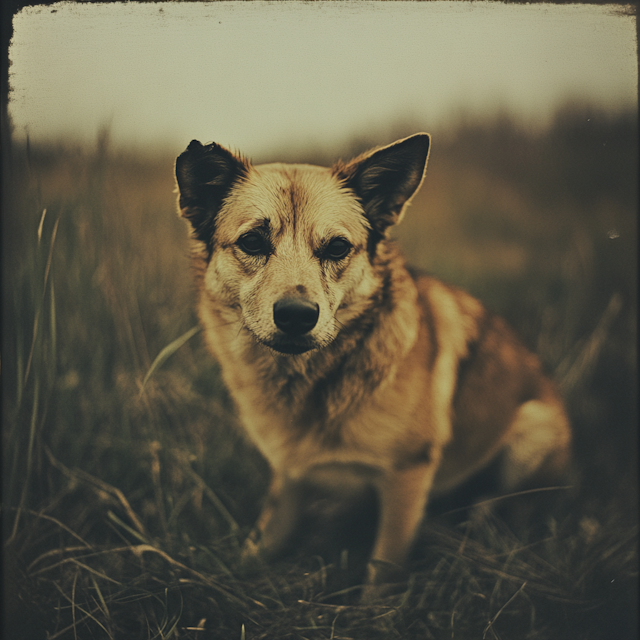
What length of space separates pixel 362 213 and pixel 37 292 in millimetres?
1286

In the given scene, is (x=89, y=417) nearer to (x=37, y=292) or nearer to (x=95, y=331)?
(x=95, y=331)

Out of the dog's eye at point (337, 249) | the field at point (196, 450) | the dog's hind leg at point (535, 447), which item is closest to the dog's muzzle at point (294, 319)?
the dog's eye at point (337, 249)

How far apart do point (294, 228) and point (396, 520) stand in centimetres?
137

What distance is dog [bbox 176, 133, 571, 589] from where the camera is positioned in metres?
1.68

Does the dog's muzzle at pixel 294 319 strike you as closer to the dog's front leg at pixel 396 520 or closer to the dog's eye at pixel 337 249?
the dog's eye at pixel 337 249

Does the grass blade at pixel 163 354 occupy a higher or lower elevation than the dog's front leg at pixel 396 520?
higher

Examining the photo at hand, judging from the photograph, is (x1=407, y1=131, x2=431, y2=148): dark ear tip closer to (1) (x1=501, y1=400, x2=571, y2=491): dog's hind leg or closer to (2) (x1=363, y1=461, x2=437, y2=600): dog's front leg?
(2) (x1=363, y1=461, x2=437, y2=600): dog's front leg

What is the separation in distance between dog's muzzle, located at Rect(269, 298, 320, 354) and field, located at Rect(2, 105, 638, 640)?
65cm

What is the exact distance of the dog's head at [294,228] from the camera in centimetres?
162

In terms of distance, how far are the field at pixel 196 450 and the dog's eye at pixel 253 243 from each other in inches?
24.0

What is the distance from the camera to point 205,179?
1.69 metres

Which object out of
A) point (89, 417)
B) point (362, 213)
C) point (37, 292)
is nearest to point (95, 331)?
point (89, 417)

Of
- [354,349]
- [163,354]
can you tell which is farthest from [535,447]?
[163,354]

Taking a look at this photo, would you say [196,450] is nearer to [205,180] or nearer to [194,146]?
[205,180]
